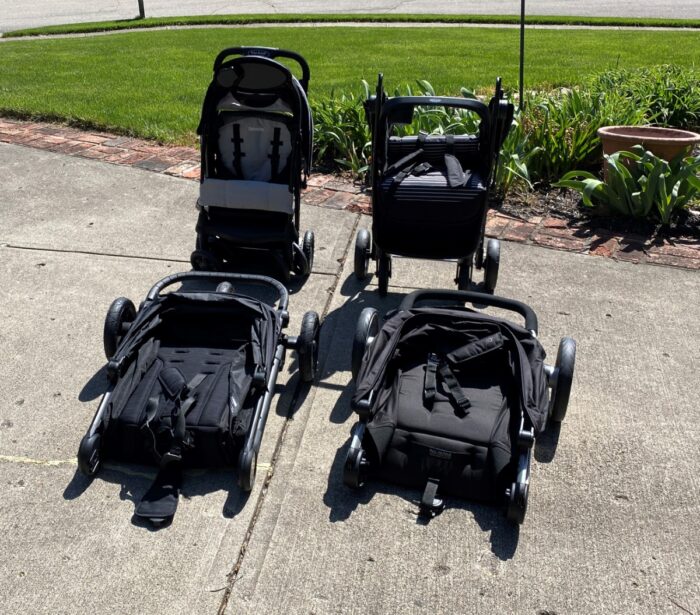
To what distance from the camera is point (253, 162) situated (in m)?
5.16

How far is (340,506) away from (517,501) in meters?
0.71

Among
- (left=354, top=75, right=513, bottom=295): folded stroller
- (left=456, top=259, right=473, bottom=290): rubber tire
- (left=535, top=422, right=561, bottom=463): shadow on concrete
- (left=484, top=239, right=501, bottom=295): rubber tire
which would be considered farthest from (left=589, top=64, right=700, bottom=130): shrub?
(left=535, top=422, right=561, bottom=463): shadow on concrete

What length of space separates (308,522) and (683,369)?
7.38 feet

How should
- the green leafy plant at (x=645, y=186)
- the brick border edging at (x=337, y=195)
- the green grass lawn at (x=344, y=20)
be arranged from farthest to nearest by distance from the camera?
1. the green grass lawn at (x=344, y=20)
2. the green leafy plant at (x=645, y=186)
3. the brick border edging at (x=337, y=195)

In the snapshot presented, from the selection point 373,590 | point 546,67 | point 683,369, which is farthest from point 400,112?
point 546,67

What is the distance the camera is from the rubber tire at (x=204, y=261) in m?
4.90

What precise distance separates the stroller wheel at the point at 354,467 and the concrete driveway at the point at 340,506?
8 centimetres

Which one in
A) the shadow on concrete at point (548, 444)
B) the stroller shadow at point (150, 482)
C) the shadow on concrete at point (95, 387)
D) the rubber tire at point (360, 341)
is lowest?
the shadow on concrete at point (548, 444)

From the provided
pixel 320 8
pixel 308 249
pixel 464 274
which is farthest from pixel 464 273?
pixel 320 8

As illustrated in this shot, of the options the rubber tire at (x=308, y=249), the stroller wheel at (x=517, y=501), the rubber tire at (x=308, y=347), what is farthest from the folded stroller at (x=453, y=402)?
the rubber tire at (x=308, y=249)

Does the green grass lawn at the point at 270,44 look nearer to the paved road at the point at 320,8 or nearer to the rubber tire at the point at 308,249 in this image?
the rubber tire at the point at 308,249

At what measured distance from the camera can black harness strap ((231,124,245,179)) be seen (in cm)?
508

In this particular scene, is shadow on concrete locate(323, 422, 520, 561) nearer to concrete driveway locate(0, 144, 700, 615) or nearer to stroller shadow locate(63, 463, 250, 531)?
concrete driveway locate(0, 144, 700, 615)

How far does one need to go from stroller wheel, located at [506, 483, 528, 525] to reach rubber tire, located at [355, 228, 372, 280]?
2.25 meters
